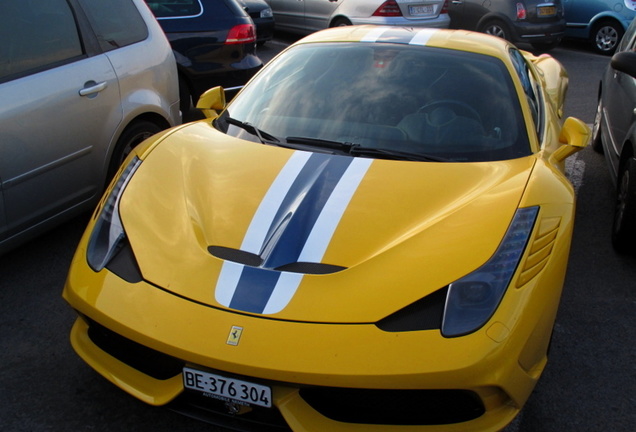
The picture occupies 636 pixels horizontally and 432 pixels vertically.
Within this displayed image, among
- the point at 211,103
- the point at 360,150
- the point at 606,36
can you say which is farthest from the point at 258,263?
the point at 606,36

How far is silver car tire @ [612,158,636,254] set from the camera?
410 centimetres

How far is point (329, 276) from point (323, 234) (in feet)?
0.76

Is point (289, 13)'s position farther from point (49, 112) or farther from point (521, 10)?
point (49, 112)

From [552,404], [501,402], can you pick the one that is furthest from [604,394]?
[501,402]

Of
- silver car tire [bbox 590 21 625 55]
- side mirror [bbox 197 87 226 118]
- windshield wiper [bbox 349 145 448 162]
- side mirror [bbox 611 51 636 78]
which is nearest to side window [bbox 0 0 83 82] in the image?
side mirror [bbox 197 87 226 118]

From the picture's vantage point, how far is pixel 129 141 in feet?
15.0

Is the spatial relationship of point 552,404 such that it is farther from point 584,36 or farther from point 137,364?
point 584,36

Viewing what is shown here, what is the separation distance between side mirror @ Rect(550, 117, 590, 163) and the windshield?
215mm

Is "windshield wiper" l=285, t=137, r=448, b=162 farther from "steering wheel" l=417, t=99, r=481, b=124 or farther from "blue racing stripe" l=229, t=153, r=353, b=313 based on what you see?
"steering wheel" l=417, t=99, r=481, b=124

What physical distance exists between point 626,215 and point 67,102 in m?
3.32

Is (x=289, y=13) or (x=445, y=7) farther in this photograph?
(x=289, y=13)

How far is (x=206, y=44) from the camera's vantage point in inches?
253

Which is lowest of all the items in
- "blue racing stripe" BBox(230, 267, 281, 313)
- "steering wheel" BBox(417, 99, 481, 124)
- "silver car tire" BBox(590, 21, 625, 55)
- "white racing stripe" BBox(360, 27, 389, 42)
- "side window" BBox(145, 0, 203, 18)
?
"silver car tire" BBox(590, 21, 625, 55)

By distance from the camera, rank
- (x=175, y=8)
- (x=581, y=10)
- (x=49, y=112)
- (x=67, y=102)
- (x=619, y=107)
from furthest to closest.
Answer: (x=581, y=10) → (x=175, y=8) → (x=619, y=107) → (x=67, y=102) → (x=49, y=112)
